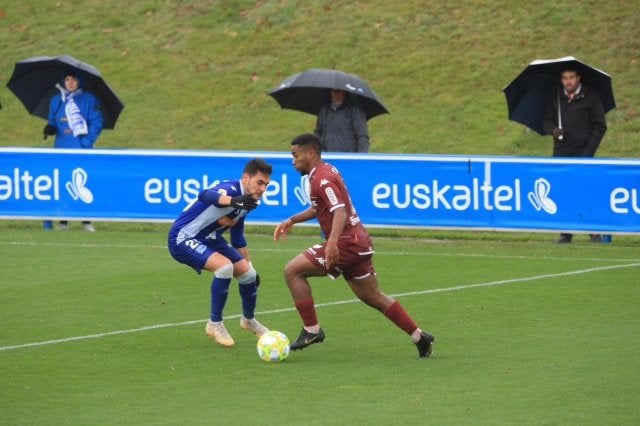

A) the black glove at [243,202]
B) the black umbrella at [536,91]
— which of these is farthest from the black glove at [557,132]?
the black glove at [243,202]

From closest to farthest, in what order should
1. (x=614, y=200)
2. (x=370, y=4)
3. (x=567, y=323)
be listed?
(x=567, y=323) → (x=614, y=200) → (x=370, y=4)

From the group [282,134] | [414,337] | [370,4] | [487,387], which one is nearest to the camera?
[487,387]

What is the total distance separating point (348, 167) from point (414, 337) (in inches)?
327

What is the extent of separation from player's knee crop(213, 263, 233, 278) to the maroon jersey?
1.04 metres

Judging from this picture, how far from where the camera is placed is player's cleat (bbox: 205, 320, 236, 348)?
12.0 metres

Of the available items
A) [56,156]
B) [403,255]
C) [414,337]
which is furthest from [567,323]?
[56,156]

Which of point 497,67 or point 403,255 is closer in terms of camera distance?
point 403,255

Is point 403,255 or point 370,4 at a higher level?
point 370,4

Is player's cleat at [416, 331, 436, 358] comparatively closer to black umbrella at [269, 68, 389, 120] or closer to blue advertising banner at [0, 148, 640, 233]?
blue advertising banner at [0, 148, 640, 233]

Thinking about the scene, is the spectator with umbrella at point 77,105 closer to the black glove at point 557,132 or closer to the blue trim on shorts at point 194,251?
the black glove at point 557,132

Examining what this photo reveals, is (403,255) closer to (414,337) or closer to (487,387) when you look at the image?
(414,337)

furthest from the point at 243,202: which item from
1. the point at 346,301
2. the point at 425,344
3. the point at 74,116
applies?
the point at 74,116

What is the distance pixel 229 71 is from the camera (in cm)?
3039

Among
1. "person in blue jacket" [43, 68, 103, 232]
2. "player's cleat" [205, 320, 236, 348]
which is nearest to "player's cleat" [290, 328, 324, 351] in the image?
"player's cleat" [205, 320, 236, 348]
